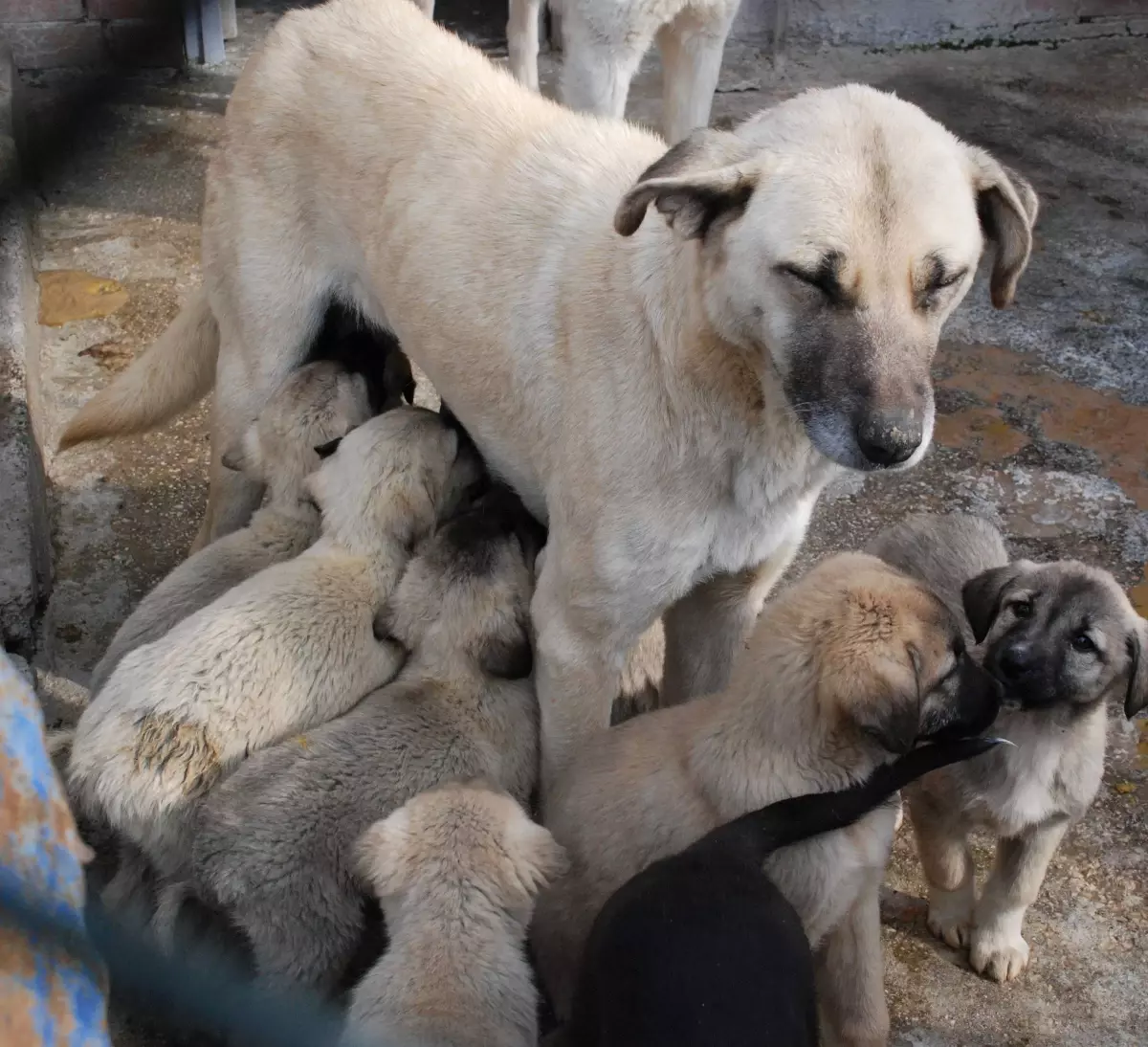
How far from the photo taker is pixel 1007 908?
10.1 ft

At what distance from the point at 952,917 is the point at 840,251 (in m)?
1.65

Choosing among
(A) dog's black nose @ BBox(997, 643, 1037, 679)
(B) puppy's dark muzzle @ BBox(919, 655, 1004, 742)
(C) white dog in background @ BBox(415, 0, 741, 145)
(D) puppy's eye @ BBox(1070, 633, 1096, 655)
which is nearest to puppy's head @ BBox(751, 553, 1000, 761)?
(B) puppy's dark muzzle @ BBox(919, 655, 1004, 742)

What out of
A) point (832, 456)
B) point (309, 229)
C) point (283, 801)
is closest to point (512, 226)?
point (309, 229)

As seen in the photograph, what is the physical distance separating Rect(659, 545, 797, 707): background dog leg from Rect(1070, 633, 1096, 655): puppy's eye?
2.09 feet

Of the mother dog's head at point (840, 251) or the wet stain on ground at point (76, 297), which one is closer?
the mother dog's head at point (840, 251)

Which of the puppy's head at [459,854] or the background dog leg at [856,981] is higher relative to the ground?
the puppy's head at [459,854]

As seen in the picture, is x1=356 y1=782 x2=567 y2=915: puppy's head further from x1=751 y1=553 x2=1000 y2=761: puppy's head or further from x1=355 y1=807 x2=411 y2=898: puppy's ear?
x1=751 y1=553 x2=1000 y2=761: puppy's head

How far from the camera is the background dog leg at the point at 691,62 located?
4504mm

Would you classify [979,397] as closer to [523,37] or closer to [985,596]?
[985,596]

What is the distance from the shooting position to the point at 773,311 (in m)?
2.51

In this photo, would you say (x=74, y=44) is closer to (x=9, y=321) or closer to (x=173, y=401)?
(x=9, y=321)

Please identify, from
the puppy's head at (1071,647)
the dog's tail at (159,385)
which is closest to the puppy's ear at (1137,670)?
the puppy's head at (1071,647)

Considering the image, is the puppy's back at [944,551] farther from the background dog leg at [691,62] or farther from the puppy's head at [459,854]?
the background dog leg at [691,62]

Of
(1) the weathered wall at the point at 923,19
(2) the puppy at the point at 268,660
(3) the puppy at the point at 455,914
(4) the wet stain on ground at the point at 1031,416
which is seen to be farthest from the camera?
(1) the weathered wall at the point at 923,19
